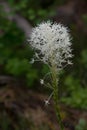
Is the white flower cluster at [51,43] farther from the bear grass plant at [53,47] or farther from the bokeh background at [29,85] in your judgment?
the bokeh background at [29,85]

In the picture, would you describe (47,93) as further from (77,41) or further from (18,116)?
(77,41)

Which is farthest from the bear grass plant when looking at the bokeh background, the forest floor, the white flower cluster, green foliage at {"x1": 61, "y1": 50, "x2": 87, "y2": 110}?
the forest floor

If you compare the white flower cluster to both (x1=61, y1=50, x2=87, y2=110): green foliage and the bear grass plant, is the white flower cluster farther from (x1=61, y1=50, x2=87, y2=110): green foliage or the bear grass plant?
(x1=61, y1=50, x2=87, y2=110): green foliage

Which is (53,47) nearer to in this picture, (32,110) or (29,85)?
(32,110)

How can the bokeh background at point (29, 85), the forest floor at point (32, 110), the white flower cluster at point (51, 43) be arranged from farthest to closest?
the forest floor at point (32, 110)
the bokeh background at point (29, 85)
the white flower cluster at point (51, 43)

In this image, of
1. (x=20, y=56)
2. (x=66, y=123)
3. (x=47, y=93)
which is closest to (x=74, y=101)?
(x=66, y=123)

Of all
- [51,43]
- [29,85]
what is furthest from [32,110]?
[51,43]

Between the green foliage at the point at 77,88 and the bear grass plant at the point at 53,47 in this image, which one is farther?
the green foliage at the point at 77,88

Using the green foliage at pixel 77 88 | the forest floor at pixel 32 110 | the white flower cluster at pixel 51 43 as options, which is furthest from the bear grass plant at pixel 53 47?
the forest floor at pixel 32 110

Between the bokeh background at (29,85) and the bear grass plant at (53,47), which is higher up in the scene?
the bokeh background at (29,85)
